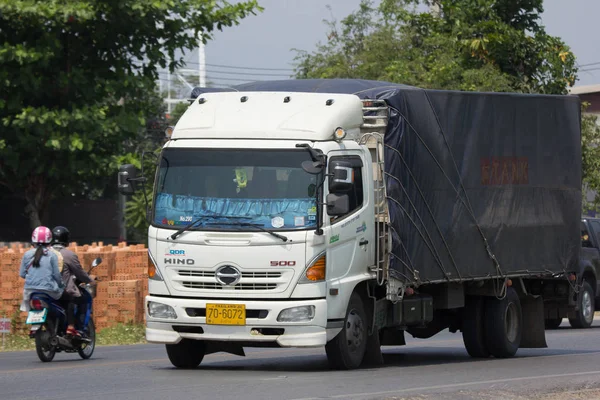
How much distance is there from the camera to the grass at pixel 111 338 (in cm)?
2019

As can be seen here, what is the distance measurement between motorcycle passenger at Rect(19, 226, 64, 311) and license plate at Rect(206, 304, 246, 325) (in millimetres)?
3041

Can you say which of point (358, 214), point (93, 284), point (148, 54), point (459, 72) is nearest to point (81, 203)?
point (148, 54)

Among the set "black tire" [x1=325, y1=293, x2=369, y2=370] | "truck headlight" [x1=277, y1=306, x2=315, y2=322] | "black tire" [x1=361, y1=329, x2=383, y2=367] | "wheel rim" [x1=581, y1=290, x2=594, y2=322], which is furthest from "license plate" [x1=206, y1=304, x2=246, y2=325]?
"wheel rim" [x1=581, y1=290, x2=594, y2=322]

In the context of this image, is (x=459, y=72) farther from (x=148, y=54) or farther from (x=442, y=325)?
(x=442, y=325)

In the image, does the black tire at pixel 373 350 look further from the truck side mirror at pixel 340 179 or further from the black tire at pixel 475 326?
the truck side mirror at pixel 340 179

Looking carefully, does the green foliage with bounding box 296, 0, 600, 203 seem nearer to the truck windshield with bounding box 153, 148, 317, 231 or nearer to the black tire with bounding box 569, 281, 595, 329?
the black tire with bounding box 569, 281, 595, 329

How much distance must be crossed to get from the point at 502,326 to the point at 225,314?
4900mm

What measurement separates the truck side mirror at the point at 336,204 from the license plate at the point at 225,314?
4.43 feet

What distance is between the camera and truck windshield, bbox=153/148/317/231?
1312 cm

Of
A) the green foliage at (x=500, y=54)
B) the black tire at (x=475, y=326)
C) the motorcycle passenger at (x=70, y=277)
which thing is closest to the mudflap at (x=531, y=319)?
the black tire at (x=475, y=326)

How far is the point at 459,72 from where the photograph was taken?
112ft

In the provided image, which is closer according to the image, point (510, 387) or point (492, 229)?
point (510, 387)

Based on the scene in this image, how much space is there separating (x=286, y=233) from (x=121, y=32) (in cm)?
2180

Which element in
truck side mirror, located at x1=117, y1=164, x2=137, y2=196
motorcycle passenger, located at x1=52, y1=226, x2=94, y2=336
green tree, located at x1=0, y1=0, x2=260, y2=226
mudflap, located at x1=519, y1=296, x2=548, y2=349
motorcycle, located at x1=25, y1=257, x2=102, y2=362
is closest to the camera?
truck side mirror, located at x1=117, y1=164, x2=137, y2=196
